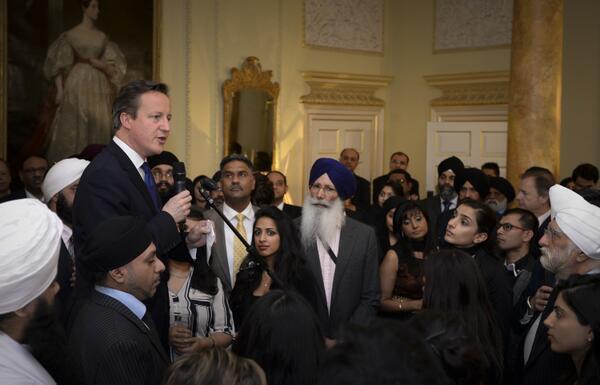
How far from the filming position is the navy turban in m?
5.01

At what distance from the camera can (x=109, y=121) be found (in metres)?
9.66

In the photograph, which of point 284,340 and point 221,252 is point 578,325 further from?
point 221,252

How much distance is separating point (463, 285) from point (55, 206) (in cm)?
229

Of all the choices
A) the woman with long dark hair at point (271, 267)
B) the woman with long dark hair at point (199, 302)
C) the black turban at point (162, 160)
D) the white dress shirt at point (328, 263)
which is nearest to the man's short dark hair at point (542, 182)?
the white dress shirt at point (328, 263)

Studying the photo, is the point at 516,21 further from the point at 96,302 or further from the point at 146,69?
the point at 96,302

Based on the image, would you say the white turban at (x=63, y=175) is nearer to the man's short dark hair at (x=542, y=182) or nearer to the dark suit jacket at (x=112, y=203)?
the dark suit jacket at (x=112, y=203)

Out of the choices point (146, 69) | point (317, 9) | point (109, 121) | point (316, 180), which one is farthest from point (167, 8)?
point (316, 180)

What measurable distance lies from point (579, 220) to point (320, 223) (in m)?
1.68

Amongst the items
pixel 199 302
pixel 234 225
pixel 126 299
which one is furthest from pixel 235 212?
pixel 126 299

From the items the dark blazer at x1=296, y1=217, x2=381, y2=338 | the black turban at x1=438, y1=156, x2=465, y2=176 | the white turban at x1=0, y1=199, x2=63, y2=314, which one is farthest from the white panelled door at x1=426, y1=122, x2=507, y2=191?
the white turban at x1=0, y1=199, x2=63, y2=314

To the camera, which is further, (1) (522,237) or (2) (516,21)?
(2) (516,21)

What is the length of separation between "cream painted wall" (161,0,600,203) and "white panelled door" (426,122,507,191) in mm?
867

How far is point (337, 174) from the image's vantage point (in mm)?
5023

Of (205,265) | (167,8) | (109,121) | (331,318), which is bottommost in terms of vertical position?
(331,318)
